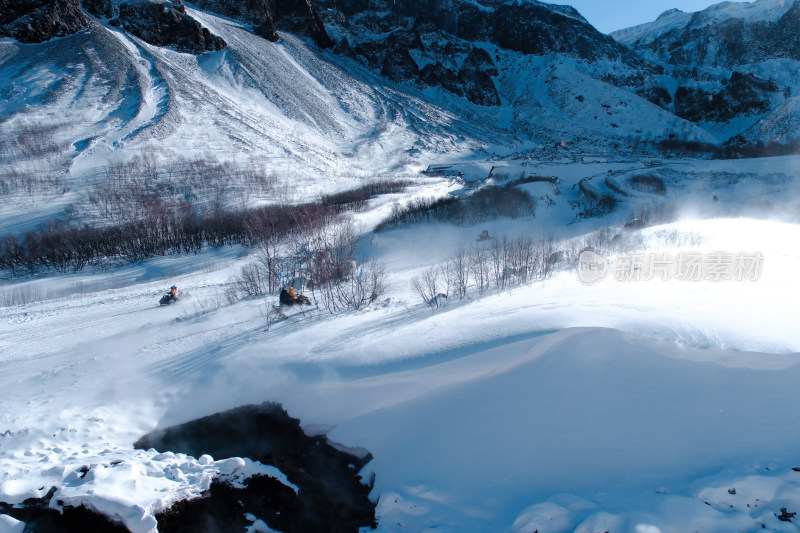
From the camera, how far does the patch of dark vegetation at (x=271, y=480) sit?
5.99 metres

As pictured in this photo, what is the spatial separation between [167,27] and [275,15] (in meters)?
29.9

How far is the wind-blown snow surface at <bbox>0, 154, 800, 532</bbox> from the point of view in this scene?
5355 millimetres

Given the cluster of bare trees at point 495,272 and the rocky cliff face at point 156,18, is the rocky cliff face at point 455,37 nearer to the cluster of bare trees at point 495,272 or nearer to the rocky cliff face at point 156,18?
the rocky cliff face at point 156,18

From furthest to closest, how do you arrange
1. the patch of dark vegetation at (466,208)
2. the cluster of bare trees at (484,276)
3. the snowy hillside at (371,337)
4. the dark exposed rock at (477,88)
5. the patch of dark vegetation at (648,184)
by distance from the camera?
the dark exposed rock at (477,88)
the patch of dark vegetation at (648,184)
the patch of dark vegetation at (466,208)
the cluster of bare trees at (484,276)
the snowy hillside at (371,337)

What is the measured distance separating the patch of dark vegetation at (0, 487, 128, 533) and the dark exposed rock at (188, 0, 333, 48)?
92.7 metres

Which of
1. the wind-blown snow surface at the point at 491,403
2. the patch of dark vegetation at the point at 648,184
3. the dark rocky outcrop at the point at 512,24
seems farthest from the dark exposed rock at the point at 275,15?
the wind-blown snow surface at the point at 491,403

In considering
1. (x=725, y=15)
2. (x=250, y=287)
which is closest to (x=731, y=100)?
(x=725, y=15)

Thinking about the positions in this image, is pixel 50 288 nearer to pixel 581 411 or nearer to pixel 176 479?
pixel 176 479

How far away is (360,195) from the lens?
39250 mm

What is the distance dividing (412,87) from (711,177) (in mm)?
66913

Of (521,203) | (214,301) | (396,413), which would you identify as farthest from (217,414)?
(521,203)

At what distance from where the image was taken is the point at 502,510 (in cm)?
551

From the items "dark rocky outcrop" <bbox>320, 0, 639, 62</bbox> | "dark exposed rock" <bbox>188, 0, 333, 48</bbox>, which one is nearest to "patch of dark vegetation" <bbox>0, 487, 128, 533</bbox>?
"dark exposed rock" <bbox>188, 0, 333, 48</bbox>

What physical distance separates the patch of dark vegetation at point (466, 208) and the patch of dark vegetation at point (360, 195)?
400cm
